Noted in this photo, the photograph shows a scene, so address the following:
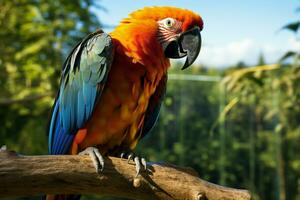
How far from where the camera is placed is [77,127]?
1375 millimetres

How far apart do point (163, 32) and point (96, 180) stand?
558 millimetres

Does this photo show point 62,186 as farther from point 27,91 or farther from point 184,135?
point 184,135

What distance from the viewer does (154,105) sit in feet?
4.93

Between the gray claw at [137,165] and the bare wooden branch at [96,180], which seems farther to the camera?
the gray claw at [137,165]

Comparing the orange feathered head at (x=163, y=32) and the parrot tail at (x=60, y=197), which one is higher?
the orange feathered head at (x=163, y=32)

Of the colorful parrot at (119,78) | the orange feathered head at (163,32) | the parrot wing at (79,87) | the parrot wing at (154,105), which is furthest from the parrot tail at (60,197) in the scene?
the orange feathered head at (163,32)

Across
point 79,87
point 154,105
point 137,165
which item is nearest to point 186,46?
point 154,105

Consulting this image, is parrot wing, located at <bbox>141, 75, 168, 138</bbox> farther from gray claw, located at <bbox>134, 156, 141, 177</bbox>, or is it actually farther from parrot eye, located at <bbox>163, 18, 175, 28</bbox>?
gray claw, located at <bbox>134, 156, 141, 177</bbox>

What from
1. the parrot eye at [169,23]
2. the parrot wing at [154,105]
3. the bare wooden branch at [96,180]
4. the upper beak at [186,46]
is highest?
the parrot eye at [169,23]

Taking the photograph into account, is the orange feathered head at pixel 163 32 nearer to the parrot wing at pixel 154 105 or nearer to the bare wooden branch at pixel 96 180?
the parrot wing at pixel 154 105

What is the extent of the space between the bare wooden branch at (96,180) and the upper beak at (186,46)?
0.44 meters

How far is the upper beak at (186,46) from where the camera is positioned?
141 centimetres

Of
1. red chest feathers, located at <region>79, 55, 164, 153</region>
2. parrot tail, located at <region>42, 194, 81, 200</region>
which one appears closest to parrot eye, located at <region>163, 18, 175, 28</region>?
red chest feathers, located at <region>79, 55, 164, 153</region>

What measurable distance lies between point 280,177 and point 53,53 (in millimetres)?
2704
